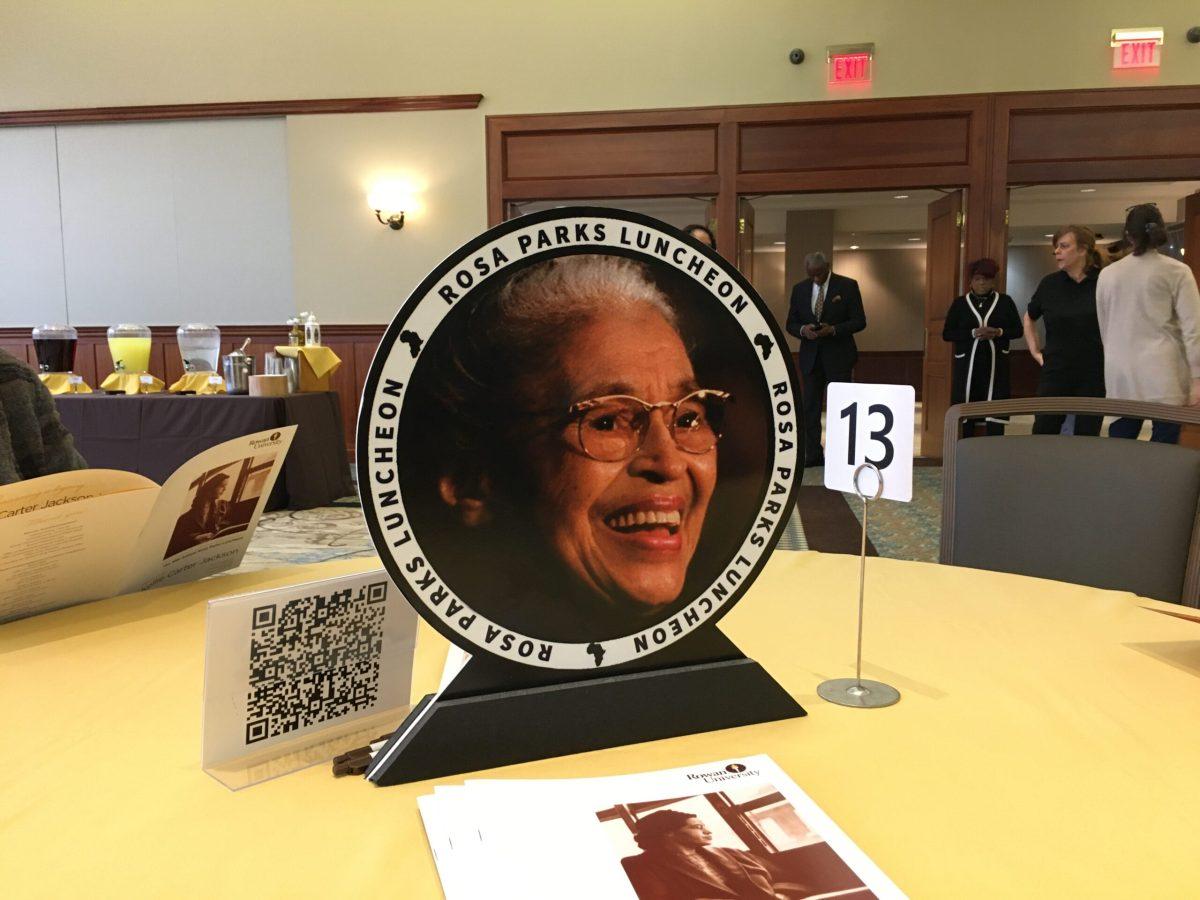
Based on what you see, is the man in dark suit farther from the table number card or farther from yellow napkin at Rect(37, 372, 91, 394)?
the table number card

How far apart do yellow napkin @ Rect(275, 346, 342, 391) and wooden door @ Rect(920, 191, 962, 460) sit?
4055 millimetres

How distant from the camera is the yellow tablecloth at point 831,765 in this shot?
16.8 inches

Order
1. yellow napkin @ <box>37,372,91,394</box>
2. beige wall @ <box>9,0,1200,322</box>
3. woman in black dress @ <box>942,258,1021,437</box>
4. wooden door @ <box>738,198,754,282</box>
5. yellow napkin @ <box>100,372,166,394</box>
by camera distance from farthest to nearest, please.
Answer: wooden door @ <box>738,198,754,282</box>, beige wall @ <box>9,0,1200,322</box>, woman in black dress @ <box>942,258,1021,437</box>, yellow napkin @ <box>100,372,166,394</box>, yellow napkin @ <box>37,372,91,394</box>

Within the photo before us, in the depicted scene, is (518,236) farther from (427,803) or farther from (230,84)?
(230,84)

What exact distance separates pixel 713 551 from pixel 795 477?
0.29 ft

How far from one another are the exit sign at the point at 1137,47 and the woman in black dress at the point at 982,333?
5.24ft

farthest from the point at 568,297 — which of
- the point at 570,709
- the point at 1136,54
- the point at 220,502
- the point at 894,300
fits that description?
the point at 894,300

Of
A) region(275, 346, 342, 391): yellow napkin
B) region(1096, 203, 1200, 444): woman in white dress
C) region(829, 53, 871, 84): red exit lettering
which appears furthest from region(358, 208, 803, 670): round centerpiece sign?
region(829, 53, 871, 84): red exit lettering

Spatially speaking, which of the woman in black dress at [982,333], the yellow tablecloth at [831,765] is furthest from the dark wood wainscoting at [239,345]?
the yellow tablecloth at [831,765]

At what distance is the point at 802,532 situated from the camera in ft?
12.4

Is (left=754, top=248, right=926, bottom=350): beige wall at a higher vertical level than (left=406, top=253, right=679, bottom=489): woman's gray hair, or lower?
higher

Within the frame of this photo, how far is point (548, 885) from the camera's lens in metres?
0.41

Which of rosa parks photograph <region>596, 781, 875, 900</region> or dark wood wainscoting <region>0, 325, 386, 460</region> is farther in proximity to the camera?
dark wood wainscoting <region>0, 325, 386, 460</region>

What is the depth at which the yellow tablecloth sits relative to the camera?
1.40 ft
